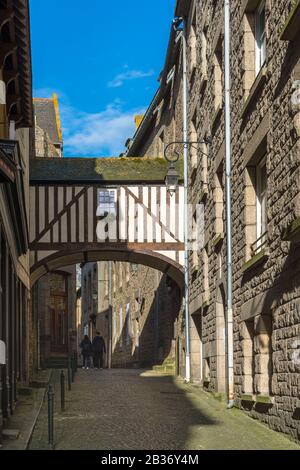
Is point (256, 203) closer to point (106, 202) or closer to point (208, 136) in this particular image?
point (208, 136)

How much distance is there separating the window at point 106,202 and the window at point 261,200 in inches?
354

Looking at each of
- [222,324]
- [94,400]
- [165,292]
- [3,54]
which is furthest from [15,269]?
[165,292]

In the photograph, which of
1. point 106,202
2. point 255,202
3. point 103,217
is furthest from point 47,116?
point 255,202

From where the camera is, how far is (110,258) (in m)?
22.9

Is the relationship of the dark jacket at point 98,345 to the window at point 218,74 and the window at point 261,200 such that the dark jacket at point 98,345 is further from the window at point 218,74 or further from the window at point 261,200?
the window at point 261,200

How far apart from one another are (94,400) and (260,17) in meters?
7.28

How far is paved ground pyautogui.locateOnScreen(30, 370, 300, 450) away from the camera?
1030 cm

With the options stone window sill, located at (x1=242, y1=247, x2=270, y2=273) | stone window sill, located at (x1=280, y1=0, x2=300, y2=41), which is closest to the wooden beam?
stone window sill, located at (x1=280, y1=0, x2=300, y2=41)

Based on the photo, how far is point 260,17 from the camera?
12984mm

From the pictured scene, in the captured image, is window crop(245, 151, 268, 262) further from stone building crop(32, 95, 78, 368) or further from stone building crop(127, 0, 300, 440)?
stone building crop(32, 95, 78, 368)

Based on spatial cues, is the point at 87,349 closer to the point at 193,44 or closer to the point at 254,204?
the point at 193,44

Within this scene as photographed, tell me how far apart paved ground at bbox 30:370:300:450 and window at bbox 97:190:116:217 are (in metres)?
4.82

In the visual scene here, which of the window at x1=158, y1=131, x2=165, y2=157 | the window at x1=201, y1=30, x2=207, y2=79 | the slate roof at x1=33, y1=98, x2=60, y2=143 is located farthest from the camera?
the slate roof at x1=33, y1=98, x2=60, y2=143

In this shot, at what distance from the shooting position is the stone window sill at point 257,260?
37.7 feet
